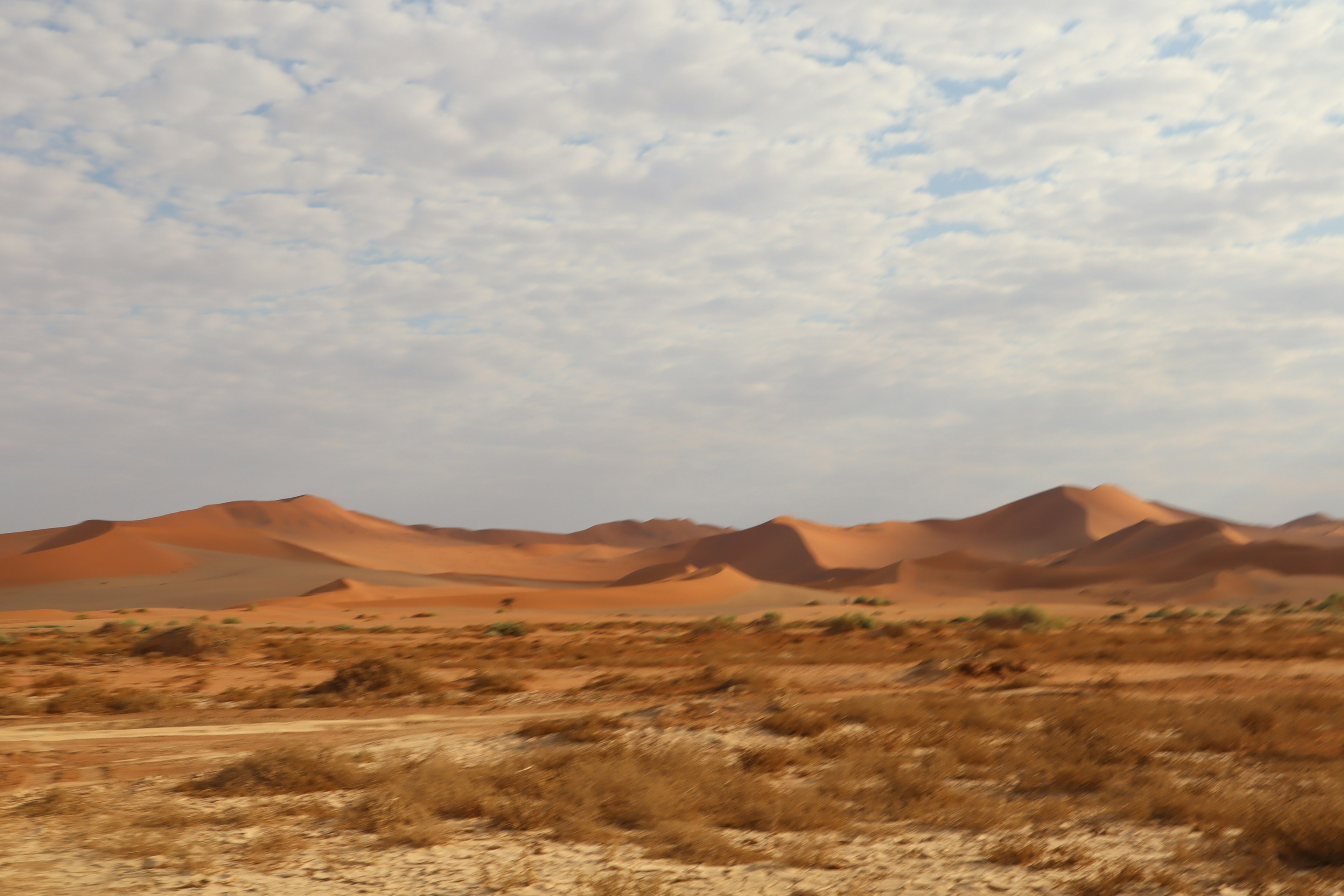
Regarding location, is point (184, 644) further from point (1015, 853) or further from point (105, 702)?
point (1015, 853)

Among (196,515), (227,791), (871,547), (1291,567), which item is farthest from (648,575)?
(227,791)

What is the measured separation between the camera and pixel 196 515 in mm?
134750

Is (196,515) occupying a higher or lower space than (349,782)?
higher

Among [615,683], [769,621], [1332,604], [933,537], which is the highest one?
[933,537]

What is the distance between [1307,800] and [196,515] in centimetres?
14503

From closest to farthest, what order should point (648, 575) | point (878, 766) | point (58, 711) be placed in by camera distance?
1. point (878, 766)
2. point (58, 711)
3. point (648, 575)

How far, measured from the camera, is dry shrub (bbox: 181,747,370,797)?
912 cm

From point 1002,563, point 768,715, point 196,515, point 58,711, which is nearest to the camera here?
point 768,715

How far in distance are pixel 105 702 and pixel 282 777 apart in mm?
8827

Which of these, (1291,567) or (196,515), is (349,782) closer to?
(1291,567)

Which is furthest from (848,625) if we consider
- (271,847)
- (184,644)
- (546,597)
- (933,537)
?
(933,537)

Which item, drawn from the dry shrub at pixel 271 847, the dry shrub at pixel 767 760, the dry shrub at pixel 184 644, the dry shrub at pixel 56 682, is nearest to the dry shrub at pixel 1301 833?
the dry shrub at pixel 767 760

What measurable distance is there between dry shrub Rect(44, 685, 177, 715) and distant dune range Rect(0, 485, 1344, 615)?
146 feet

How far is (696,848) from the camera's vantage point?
720 cm
